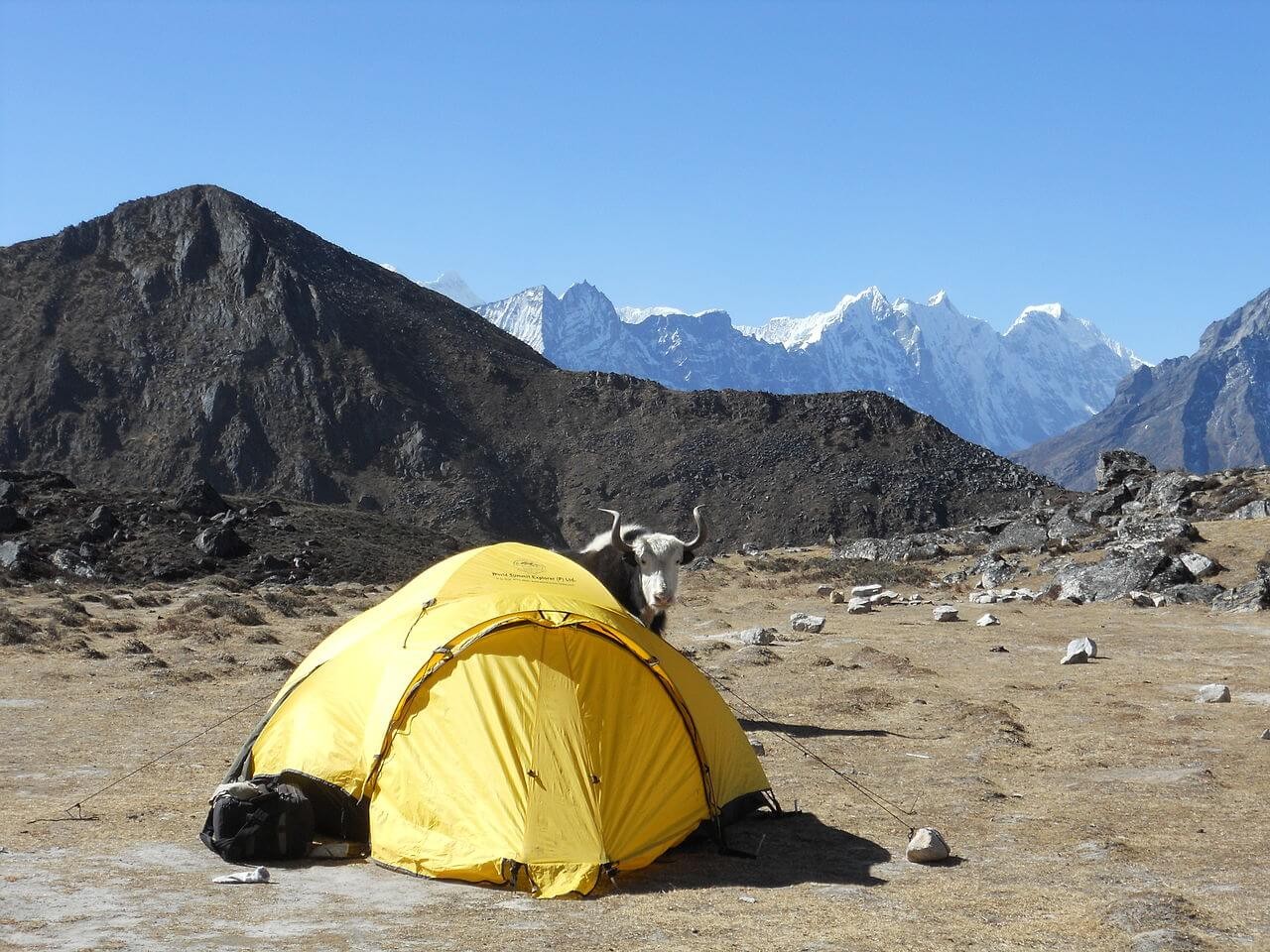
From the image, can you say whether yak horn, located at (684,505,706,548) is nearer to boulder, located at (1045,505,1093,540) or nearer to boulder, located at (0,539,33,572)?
boulder, located at (0,539,33,572)

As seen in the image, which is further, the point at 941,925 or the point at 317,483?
the point at 317,483

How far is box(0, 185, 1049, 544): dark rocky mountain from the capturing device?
3634 inches

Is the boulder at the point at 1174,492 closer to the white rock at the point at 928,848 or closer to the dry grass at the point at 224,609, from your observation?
the dry grass at the point at 224,609

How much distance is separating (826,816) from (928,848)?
1824 millimetres

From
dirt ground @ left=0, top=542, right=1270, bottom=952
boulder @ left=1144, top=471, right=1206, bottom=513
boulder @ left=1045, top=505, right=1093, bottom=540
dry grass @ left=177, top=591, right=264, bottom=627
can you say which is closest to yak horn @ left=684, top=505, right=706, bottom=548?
dirt ground @ left=0, top=542, right=1270, bottom=952

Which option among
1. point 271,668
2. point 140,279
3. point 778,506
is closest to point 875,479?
point 778,506

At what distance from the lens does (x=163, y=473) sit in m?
91.6

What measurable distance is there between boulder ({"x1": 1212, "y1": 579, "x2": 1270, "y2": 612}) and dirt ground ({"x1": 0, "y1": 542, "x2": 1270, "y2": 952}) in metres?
3.17

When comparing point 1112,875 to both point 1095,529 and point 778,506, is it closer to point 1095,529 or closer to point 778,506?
point 1095,529

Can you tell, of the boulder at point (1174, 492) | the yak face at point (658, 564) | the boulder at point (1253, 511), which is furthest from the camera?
the boulder at point (1174, 492)

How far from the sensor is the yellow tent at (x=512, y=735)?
9.01 meters

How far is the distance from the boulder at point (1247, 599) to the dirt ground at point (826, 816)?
3172 mm

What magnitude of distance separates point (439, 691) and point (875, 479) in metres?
85.8

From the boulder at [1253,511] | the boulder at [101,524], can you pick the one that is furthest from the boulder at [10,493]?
the boulder at [1253,511]
